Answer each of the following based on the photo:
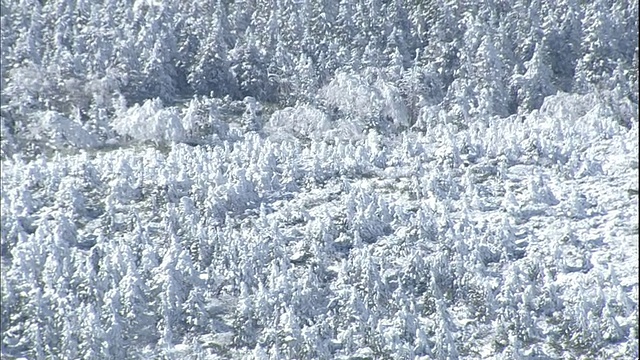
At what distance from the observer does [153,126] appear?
254ft

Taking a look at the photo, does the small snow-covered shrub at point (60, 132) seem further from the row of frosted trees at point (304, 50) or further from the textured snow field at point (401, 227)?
the textured snow field at point (401, 227)

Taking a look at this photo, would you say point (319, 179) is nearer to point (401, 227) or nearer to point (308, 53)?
point (401, 227)

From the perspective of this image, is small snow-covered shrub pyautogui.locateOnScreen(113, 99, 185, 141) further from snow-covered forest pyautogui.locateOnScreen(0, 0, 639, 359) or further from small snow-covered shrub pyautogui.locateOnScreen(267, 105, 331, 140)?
small snow-covered shrub pyautogui.locateOnScreen(267, 105, 331, 140)

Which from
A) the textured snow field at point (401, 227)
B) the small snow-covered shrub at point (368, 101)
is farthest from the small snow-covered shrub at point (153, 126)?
the small snow-covered shrub at point (368, 101)

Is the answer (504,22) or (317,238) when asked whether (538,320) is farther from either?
(504,22)

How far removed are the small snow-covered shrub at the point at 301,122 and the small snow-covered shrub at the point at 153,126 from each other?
668 cm

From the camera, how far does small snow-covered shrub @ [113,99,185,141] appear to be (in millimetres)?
77062

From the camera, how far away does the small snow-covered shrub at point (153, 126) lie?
77062 millimetres

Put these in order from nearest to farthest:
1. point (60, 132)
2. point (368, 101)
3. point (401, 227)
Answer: point (401, 227), point (60, 132), point (368, 101)

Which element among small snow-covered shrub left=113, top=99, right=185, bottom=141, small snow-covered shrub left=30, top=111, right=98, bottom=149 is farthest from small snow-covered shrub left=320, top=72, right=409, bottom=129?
small snow-covered shrub left=30, top=111, right=98, bottom=149

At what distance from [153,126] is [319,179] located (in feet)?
50.1

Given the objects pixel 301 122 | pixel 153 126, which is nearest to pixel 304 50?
pixel 301 122

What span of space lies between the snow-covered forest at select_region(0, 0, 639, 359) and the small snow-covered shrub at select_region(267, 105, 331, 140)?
0.17 m

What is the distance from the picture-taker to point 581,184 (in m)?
64.5
